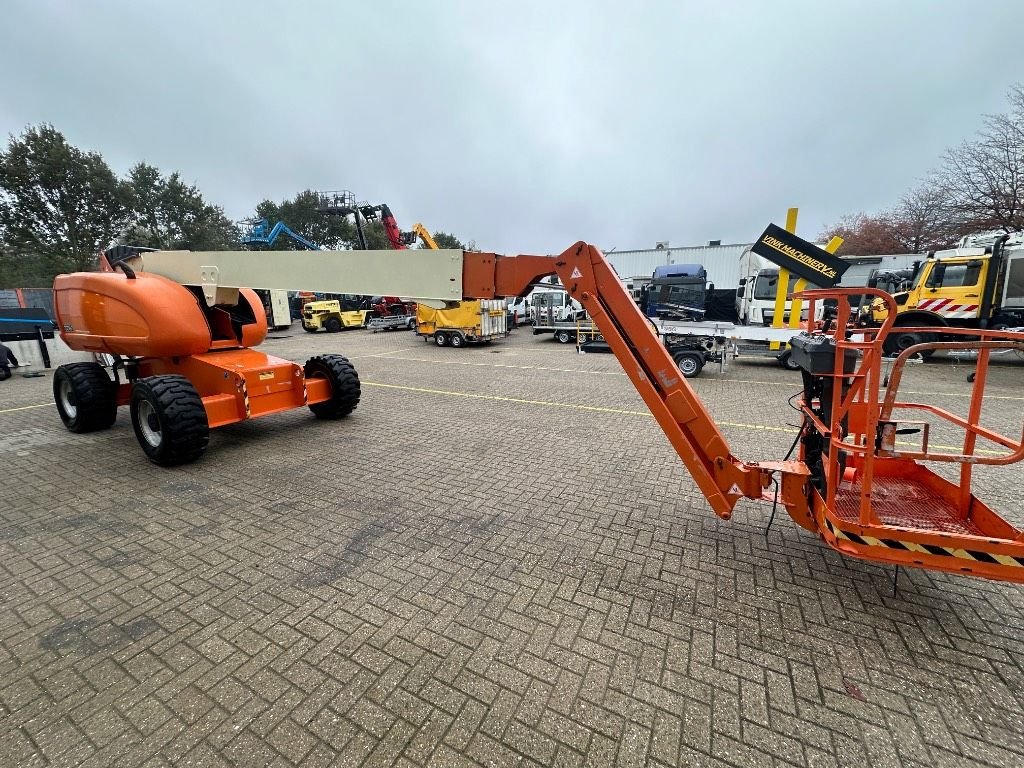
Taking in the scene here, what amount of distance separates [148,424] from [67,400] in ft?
8.66

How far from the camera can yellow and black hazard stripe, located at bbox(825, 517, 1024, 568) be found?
7.75 ft

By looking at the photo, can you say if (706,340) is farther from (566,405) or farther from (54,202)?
(54,202)

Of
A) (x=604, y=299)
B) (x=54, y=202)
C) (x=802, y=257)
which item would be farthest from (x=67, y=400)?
(x=54, y=202)

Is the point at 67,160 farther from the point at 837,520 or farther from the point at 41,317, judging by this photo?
the point at 837,520

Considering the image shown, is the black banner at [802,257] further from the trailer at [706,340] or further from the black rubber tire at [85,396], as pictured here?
the black rubber tire at [85,396]

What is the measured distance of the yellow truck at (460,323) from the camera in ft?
58.4

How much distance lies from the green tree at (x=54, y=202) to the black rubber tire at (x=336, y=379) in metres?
34.8

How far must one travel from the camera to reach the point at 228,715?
2119 mm

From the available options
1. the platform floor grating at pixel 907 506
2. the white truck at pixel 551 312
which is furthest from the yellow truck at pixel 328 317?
the platform floor grating at pixel 907 506

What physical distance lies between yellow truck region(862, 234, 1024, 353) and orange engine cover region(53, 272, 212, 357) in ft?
48.0

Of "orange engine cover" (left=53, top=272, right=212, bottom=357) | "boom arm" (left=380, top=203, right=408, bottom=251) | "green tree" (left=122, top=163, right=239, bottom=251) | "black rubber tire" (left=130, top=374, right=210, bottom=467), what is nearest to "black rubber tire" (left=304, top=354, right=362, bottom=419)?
"orange engine cover" (left=53, top=272, right=212, bottom=357)

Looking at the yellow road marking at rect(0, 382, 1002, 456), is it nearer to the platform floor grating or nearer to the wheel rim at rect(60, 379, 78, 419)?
the wheel rim at rect(60, 379, 78, 419)

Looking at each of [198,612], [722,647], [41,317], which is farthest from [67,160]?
[722,647]

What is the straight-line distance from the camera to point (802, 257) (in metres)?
6.02
